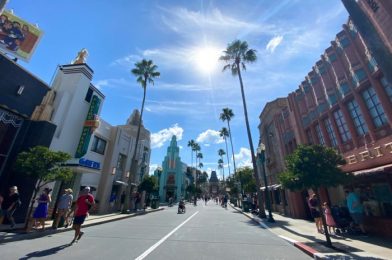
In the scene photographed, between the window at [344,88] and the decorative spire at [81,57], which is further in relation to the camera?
the decorative spire at [81,57]

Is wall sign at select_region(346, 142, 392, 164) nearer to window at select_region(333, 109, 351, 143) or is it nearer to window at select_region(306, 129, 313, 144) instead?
window at select_region(333, 109, 351, 143)

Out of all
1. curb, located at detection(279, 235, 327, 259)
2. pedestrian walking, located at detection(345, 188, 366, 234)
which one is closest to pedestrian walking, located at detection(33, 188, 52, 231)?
curb, located at detection(279, 235, 327, 259)

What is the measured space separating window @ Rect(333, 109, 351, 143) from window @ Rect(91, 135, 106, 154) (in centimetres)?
A: 2023

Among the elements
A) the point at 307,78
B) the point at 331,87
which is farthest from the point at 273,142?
the point at 331,87

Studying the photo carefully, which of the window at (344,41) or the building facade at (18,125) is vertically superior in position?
the window at (344,41)

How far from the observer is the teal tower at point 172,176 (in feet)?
218

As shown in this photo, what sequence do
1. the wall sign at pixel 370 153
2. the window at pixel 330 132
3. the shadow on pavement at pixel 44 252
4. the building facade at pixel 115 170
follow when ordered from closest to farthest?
the shadow on pavement at pixel 44 252
the wall sign at pixel 370 153
the window at pixel 330 132
the building facade at pixel 115 170

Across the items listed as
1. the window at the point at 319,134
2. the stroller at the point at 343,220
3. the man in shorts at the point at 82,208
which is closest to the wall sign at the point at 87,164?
the man in shorts at the point at 82,208

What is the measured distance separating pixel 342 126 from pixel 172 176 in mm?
60133

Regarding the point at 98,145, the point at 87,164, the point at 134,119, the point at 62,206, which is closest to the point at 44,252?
the point at 62,206

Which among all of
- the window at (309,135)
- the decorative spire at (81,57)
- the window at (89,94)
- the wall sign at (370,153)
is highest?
the decorative spire at (81,57)

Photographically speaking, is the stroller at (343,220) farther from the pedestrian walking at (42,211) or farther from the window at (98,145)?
the window at (98,145)

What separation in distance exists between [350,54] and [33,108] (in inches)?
709

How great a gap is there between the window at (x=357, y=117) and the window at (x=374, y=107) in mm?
598
